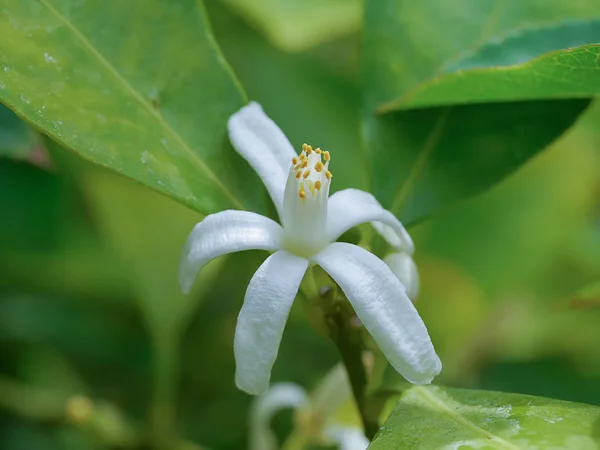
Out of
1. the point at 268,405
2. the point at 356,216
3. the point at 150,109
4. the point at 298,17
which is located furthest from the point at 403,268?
the point at 298,17

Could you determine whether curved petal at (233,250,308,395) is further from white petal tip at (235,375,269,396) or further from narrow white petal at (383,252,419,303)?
narrow white petal at (383,252,419,303)

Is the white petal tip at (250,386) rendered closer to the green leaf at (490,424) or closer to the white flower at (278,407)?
the green leaf at (490,424)

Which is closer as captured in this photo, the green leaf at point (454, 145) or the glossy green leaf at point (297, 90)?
the green leaf at point (454, 145)

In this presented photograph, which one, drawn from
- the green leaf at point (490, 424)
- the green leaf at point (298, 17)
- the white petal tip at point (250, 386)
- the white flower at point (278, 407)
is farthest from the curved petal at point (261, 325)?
the green leaf at point (298, 17)

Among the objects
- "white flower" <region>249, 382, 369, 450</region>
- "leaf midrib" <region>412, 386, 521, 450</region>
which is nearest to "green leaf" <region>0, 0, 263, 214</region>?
"leaf midrib" <region>412, 386, 521, 450</region>

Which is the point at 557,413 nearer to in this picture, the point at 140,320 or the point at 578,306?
the point at 578,306

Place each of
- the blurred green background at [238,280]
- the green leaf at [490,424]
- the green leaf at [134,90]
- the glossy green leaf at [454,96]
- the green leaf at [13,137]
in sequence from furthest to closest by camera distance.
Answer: the blurred green background at [238,280] < the green leaf at [13,137] < the glossy green leaf at [454,96] < the green leaf at [134,90] < the green leaf at [490,424]

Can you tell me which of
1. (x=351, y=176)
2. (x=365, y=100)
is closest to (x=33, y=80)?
(x=365, y=100)
